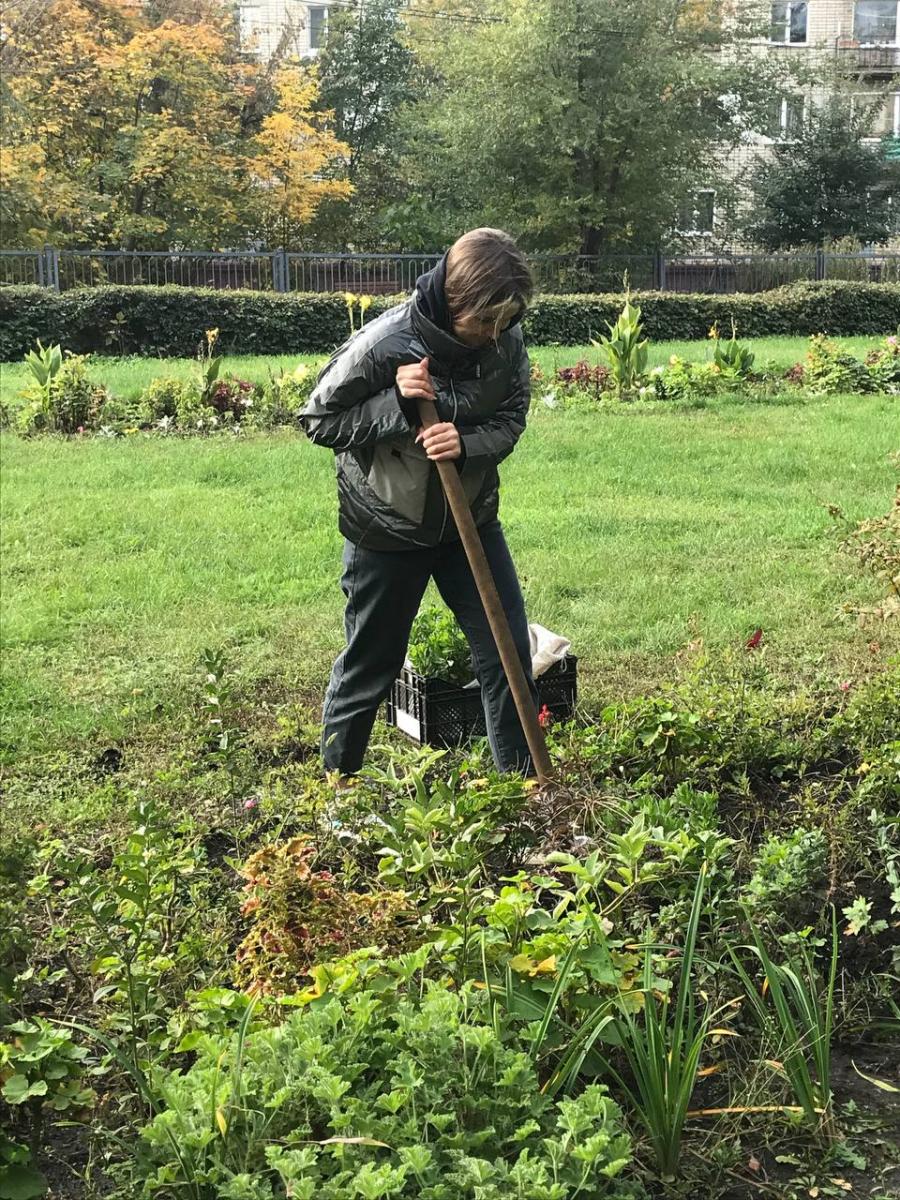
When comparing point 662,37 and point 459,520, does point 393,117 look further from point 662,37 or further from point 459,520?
point 459,520

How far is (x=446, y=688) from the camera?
14.2ft

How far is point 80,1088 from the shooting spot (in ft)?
7.09

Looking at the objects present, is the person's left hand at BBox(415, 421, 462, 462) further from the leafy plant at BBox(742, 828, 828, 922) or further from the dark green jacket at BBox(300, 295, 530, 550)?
the leafy plant at BBox(742, 828, 828, 922)

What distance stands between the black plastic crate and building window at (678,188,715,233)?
29410 mm

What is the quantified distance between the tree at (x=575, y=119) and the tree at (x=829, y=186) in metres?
2.20

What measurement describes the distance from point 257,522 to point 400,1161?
236 inches

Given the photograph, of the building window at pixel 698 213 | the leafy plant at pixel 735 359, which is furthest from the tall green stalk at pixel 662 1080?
the building window at pixel 698 213

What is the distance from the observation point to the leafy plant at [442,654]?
4.32m

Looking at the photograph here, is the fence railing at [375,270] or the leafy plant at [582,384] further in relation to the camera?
the fence railing at [375,270]

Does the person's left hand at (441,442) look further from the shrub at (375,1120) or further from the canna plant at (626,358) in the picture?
the canna plant at (626,358)

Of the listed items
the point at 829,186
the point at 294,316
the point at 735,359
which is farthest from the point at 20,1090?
the point at 829,186

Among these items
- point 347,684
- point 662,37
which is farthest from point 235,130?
point 347,684

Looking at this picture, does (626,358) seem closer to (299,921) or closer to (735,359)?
(735,359)

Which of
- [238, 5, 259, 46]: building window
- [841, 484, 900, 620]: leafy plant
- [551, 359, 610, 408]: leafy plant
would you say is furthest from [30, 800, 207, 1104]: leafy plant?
[238, 5, 259, 46]: building window
